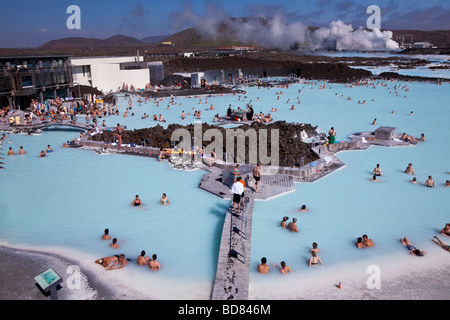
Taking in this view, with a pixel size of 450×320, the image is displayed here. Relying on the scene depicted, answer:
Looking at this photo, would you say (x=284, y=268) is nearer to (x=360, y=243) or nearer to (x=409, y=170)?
(x=360, y=243)

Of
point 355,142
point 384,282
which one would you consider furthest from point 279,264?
point 355,142

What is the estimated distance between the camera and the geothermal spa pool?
793cm

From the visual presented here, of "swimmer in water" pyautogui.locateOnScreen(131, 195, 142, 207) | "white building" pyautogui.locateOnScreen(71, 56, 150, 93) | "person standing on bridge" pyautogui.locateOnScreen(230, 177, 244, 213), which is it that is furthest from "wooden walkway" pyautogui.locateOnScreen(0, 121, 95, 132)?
"person standing on bridge" pyautogui.locateOnScreen(230, 177, 244, 213)

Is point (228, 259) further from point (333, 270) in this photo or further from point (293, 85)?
point (293, 85)

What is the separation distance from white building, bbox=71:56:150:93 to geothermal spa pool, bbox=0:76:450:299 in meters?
18.0

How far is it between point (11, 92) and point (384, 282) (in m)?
27.1

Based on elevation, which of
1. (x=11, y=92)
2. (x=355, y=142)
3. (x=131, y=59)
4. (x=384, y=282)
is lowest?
(x=384, y=282)

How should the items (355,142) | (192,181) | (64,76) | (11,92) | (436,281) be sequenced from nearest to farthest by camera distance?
(436,281)
(192,181)
(355,142)
(11,92)
(64,76)

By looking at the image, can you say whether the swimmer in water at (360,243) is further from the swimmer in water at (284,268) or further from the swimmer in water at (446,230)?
the swimmer in water at (446,230)

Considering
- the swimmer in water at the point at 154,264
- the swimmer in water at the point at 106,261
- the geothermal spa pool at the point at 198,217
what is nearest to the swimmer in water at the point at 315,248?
the geothermal spa pool at the point at 198,217

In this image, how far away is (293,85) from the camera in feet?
153

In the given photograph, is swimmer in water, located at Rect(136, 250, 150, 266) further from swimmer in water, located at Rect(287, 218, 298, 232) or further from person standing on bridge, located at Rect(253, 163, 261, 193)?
person standing on bridge, located at Rect(253, 163, 261, 193)

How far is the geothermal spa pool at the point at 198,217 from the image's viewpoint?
7930mm

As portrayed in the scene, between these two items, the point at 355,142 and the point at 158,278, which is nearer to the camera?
the point at 158,278
